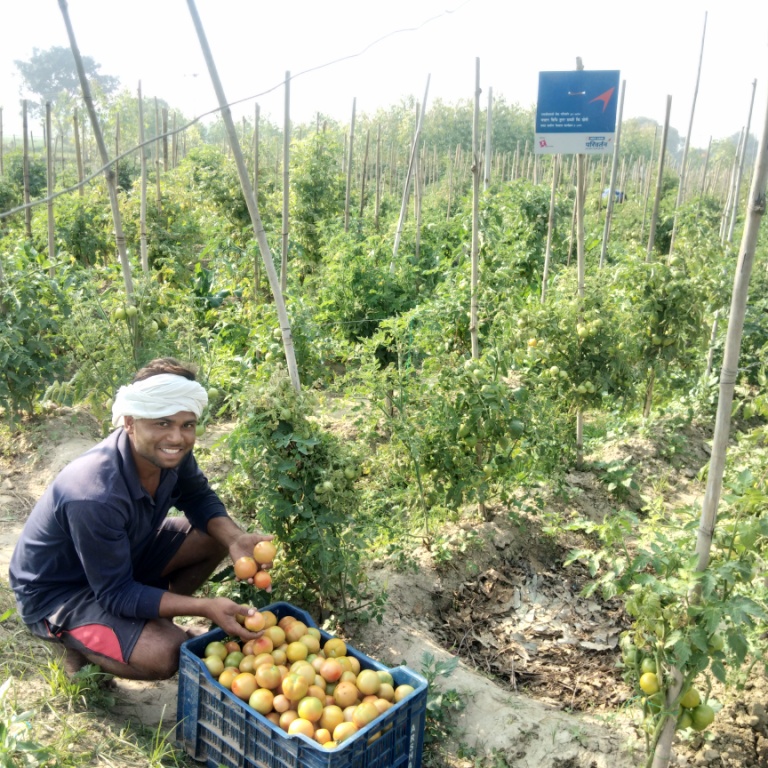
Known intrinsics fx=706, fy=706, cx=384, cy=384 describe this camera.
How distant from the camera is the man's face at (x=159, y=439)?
8.25 ft

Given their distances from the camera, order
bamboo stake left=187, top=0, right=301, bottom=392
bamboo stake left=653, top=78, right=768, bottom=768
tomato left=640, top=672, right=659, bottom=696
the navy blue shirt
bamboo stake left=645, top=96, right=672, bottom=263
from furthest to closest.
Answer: bamboo stake left=645, top=96, right=672, bottom=263
bamboo stake left=187, top=0, right=301, bottom=392
the navy blue shirt
tomato left=640, top=672, right=659, bottom=696
bamboo stake left=653, top=78, right=768, bottom=768

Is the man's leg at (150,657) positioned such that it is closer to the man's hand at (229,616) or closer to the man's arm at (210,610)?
the man's arm at (210,610)

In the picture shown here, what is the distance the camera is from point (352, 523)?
3.01m

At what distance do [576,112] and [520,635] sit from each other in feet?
9.65

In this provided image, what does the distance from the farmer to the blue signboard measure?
2679 millimetres

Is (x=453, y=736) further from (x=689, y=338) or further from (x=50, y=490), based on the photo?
(x=689, y=338)

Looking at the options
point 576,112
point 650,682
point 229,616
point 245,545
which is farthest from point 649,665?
point 576,112

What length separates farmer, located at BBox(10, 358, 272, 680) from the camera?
7.91 feet

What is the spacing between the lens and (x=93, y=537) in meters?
2.37

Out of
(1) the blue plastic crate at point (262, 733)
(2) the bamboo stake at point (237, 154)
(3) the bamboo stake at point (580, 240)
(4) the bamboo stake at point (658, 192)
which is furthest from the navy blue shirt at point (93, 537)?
(4) the bamboo stake at point (658, 192)

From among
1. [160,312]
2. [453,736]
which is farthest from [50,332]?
[453,736]

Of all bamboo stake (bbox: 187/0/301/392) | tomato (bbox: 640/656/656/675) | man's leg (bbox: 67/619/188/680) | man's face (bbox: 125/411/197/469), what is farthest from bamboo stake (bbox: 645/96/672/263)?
man's leg (bbox: 67/619/188/680)

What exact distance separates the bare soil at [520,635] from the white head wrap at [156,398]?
107cm

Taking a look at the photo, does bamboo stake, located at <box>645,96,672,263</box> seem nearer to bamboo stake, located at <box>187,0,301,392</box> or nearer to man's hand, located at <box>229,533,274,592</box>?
bamboo stake, located at <box>187,0,301,392</box>
